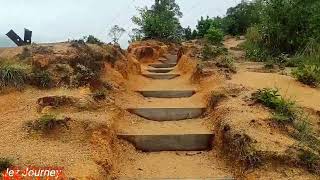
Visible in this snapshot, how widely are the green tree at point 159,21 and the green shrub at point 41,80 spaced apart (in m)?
10.4

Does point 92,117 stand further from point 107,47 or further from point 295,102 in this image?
point 107,47

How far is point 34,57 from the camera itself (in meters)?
7.27

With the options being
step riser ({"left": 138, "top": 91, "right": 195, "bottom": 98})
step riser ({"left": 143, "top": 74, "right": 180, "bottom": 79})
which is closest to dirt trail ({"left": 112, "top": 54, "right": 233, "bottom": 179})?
step riser ({"left": 138, "top": 91, "right": 195, "bottom": 98})

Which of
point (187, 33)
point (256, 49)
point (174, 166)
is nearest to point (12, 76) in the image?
point (174, 166)

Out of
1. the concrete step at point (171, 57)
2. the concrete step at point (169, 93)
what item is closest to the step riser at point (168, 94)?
the concrete step at point (169, 93)

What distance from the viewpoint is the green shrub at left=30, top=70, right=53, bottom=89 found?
6.77m

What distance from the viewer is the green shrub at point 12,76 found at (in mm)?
6570

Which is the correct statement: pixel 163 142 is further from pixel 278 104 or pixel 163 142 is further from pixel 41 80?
pixel 41 80

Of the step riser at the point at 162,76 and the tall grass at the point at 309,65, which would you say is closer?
the tall grass at the point at 309,65

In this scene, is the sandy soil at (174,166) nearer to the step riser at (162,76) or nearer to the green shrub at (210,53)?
the green shrub at (210,53)

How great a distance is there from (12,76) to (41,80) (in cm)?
42

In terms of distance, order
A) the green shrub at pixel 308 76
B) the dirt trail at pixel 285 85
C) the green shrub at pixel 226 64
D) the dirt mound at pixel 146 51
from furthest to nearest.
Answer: the dirt mound at pixel 146 51 → the green shrub at pixel 226 64 → the green shrub at pixel 308 76 → the dirt trail at pixel 285 85

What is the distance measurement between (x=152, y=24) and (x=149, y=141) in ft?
37.1

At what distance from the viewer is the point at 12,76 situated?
21.8ft
